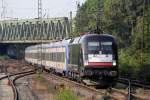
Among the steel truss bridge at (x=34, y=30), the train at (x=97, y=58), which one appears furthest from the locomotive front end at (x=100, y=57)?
the steel truss bridge at (x=34, y=30)

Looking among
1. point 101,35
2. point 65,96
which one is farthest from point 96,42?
point 65,96

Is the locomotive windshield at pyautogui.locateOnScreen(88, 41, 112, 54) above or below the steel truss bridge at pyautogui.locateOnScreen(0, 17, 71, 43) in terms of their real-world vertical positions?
below

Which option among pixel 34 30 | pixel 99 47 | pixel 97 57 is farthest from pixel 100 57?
pixel 34 30

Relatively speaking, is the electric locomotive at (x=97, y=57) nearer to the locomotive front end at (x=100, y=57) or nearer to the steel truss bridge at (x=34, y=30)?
the locomotive front end at (x=100, y=57)

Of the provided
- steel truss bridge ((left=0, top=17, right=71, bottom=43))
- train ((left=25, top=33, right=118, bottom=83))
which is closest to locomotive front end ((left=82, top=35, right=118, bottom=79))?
train ((left=25, top=33, right=118, bottom=83))

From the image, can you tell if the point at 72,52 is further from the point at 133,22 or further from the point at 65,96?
the point at 133,22

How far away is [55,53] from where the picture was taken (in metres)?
40.7

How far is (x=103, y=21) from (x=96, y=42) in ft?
111

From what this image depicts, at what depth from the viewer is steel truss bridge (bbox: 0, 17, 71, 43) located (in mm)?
92188

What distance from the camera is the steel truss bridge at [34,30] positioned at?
302ft

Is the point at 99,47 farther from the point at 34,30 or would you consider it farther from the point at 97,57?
the point at 34,30

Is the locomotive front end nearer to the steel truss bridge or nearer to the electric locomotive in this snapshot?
the electric locomotive

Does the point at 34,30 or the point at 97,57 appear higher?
the point at 34,30

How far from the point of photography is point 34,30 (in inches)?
3920
